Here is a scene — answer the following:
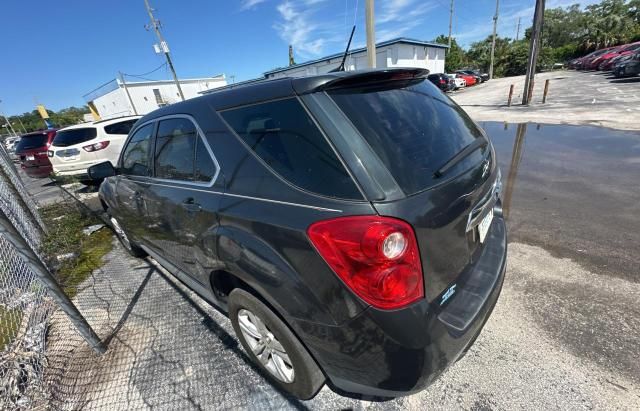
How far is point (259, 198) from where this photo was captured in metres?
1.50

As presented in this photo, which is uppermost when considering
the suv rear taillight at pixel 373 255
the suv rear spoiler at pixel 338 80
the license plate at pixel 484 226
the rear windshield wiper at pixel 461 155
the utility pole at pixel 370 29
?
the utility pole at pixel 370 29

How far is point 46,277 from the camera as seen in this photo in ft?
6.98

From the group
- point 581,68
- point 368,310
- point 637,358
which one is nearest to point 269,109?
point 368,310

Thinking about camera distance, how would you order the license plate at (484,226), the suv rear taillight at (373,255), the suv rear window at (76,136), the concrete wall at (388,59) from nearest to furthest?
the suv rear taillight at (373,255)
the license plate at (484,226)
the suv rear window at (76,136)
the concrete wall at (388,59)

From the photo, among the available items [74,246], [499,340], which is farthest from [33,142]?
[499,340]

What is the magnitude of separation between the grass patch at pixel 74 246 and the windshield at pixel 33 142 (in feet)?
19.2

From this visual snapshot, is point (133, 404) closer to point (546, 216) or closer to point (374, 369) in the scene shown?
point (374, 369)

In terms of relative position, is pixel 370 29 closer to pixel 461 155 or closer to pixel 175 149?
pixel 175 149

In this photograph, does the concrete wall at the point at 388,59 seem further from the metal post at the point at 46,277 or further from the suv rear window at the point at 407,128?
the metal post at the point at 46,277

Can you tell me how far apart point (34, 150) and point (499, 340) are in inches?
546

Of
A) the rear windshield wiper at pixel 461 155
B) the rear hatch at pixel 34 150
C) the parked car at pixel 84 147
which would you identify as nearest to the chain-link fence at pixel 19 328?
the rear windshield wiper at pixel 461 155

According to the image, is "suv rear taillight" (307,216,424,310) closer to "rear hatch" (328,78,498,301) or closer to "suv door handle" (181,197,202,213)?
"rear hatch" (328,78,498,301)

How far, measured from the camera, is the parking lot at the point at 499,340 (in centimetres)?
181

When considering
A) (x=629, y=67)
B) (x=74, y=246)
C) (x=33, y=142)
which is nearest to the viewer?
(x=74, y=246)
